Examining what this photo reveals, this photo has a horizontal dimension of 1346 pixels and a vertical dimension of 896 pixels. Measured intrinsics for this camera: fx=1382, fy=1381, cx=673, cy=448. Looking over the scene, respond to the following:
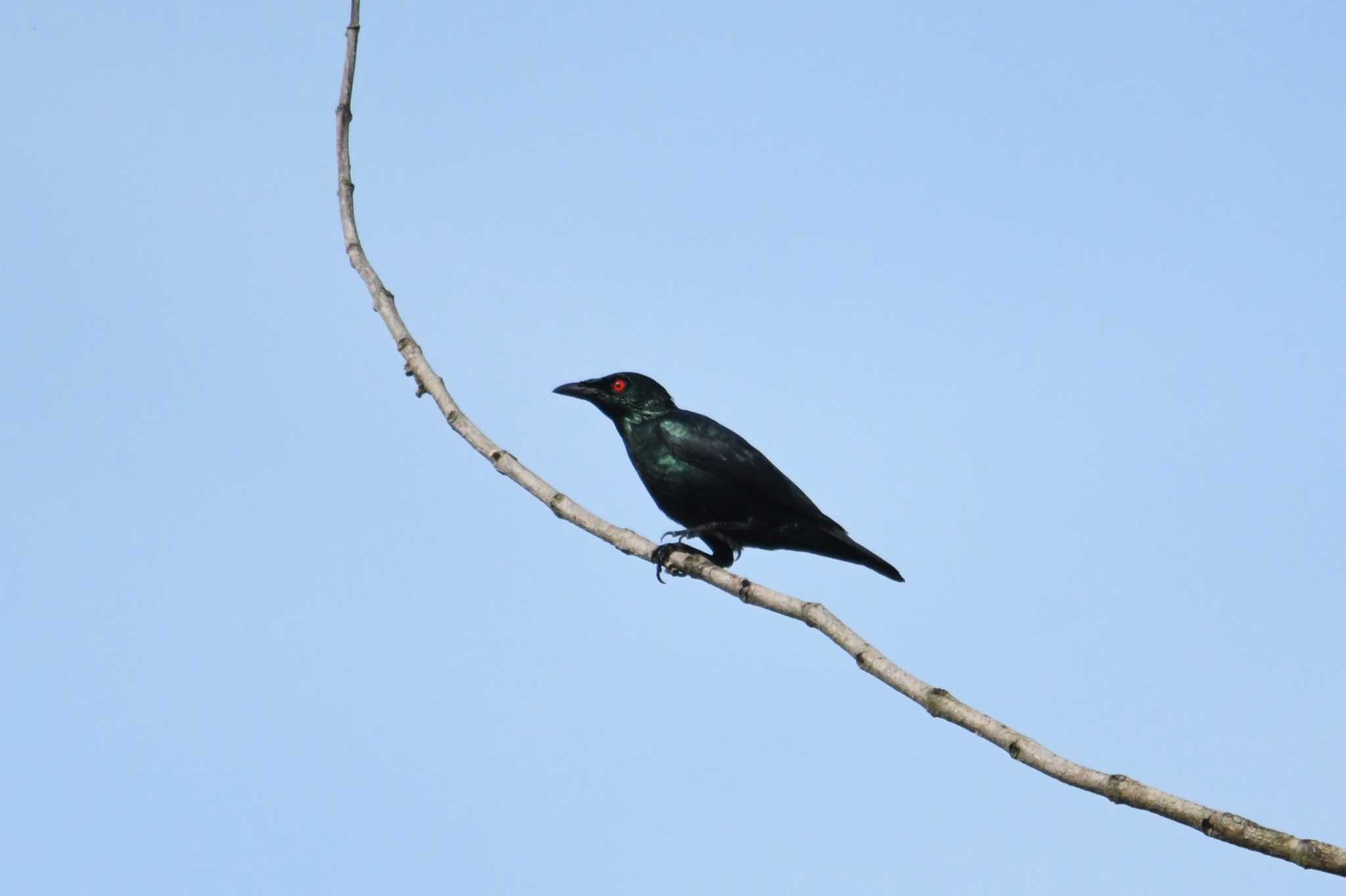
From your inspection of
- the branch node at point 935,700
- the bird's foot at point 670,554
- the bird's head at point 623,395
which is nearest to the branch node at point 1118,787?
the branch node at point 935,700

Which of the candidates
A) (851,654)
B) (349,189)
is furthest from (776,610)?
(349,189)

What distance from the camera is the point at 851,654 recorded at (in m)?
3.44

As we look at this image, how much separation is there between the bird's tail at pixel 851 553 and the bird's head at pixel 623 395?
46.1 inches

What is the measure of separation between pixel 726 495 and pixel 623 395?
954mm

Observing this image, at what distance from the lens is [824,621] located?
11.8ft

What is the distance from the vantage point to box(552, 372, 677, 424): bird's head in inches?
303

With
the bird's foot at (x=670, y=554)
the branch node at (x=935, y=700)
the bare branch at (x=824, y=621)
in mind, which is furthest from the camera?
the bird's foot at (x=670, y=554)

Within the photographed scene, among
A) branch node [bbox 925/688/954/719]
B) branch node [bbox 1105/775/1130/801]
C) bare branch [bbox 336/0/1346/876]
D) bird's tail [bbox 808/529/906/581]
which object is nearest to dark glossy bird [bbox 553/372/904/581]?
bird's tail [bbox 808/529/906/581]

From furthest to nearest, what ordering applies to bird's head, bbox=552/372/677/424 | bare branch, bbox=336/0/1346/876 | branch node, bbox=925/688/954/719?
bird's head, bbox=552/372/677/424 → branch node, bbox=925/688/954/719 → bare branch, bbox=336/0/1346/876

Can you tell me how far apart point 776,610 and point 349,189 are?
2113mm

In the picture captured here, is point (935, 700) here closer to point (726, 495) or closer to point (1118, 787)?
point (1118, 787)

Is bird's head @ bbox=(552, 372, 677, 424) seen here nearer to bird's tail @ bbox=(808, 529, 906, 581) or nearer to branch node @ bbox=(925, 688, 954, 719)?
bird's tail @ bbox=(808, 529, 906, 581)

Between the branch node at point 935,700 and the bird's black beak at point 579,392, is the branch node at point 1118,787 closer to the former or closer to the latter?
the branch node at point 935,700

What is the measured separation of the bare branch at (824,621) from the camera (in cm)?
281
